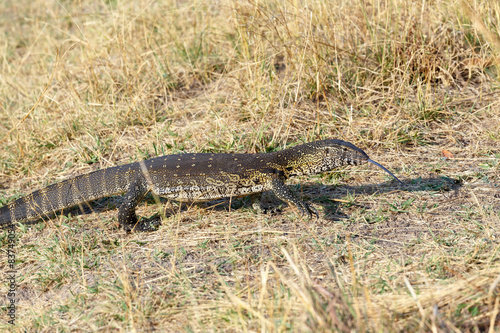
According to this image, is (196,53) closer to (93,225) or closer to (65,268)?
(93,225)

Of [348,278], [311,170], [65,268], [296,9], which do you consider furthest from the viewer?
[296,9]

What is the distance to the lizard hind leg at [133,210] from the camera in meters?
5.09

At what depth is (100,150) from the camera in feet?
21.7

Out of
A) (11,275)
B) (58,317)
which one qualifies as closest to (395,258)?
(58,317)

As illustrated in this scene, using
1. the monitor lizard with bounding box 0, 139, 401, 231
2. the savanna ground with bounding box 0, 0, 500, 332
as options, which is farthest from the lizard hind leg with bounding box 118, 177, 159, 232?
the savanna ground with bounding box 0, 0, 500, 332

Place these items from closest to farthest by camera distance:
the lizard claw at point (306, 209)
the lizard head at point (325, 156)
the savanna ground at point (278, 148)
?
the savanna ground at point (278, 148)
the lizard claw at point (306, 209)
the lizard head at point (325, 156)

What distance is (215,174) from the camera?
508cm

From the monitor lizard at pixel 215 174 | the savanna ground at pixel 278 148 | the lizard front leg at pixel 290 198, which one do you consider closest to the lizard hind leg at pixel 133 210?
the monitor lizard at pixel 215 174

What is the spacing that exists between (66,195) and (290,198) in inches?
101

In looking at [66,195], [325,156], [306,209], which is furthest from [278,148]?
[66,195]

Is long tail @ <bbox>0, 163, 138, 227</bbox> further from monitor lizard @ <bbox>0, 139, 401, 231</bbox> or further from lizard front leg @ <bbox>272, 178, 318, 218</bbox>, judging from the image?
lizard front leg @ <bbox>272, 178, 318, 218</bbox>

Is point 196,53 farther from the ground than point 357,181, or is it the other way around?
point 196,53

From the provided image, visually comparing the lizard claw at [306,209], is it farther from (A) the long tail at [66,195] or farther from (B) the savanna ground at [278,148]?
(A) the long tail at [66,195]

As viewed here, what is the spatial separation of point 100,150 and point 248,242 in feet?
9.93
